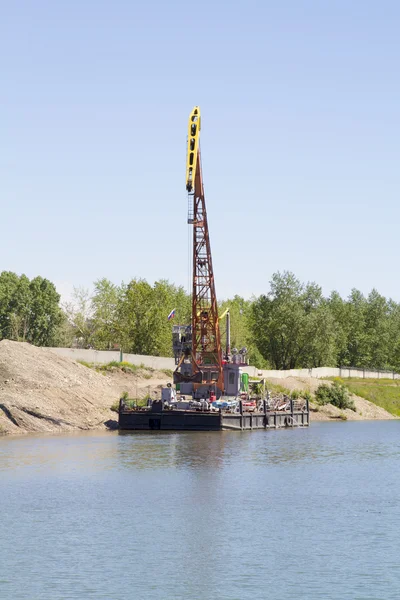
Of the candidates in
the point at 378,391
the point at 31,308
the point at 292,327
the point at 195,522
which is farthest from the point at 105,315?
the point at 195,522

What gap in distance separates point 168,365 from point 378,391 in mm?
39620

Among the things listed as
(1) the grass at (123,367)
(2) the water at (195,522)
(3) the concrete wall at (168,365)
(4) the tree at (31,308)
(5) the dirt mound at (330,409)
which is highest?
(4) the tree at (31,308)

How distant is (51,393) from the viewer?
89125 millimetres

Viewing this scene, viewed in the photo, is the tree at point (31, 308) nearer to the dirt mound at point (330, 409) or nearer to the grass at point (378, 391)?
the dirt mound at point (330, 409)

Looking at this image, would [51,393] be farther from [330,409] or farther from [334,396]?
[334,396]

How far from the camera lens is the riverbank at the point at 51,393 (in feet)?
278

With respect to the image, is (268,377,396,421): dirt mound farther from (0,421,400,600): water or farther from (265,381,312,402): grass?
(0,421,400,600): water

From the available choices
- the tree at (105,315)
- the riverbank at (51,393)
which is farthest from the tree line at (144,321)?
the riverbank at (51,393)

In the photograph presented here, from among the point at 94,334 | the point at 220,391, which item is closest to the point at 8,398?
the point at 220,391

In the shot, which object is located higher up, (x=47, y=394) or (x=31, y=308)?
(x=31, y=308)

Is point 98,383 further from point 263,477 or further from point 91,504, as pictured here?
point 91,504

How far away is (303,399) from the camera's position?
4791 inches

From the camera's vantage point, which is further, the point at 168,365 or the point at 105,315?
the point at 105,315

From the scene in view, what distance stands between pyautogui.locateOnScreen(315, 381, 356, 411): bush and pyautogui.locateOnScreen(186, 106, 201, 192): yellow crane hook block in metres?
44.5
